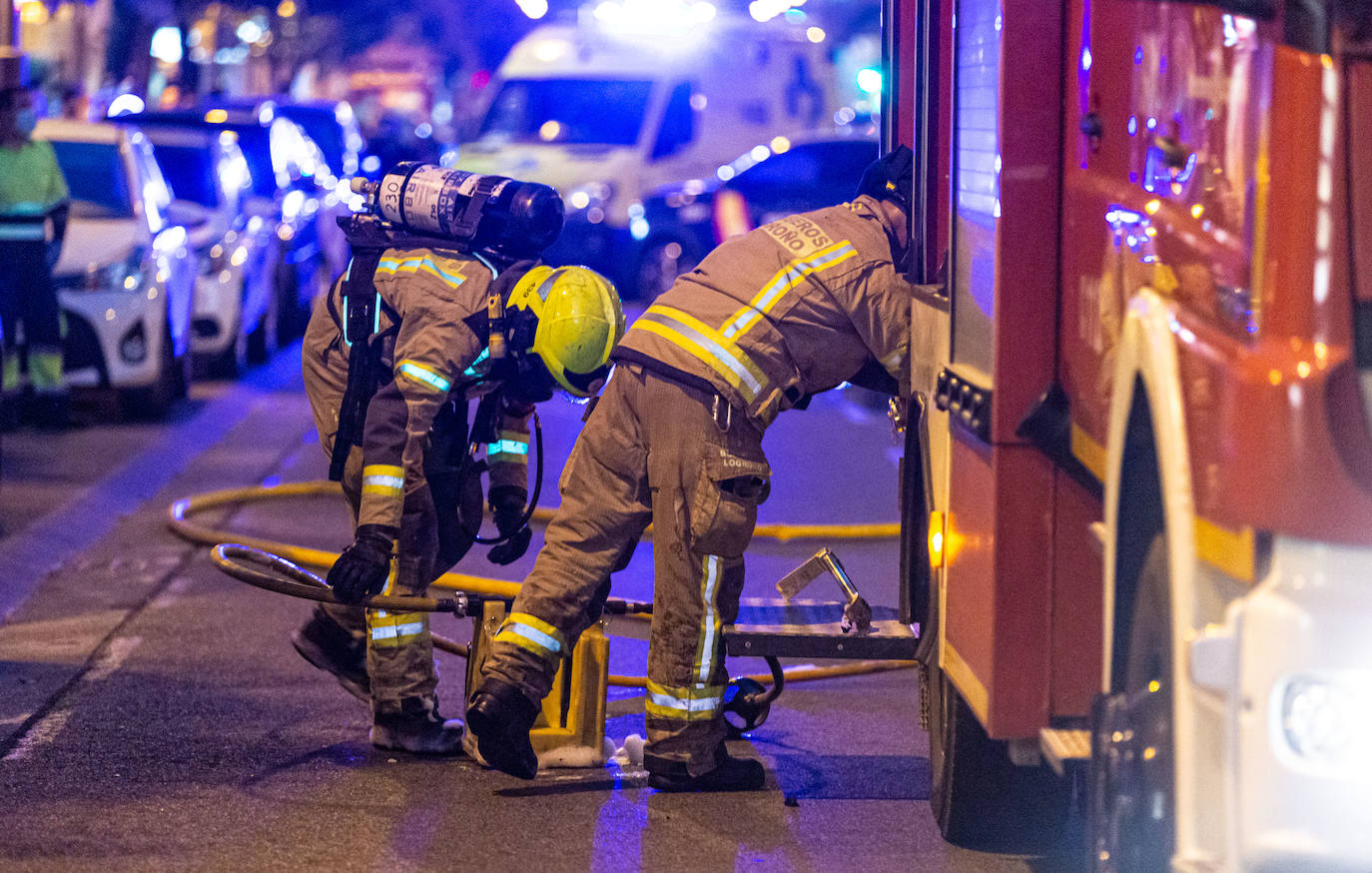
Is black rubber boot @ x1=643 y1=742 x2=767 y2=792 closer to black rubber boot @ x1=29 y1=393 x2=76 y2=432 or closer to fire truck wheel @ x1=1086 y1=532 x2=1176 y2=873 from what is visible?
fire truck wheel @ x1=1086 y1=532 x2=1176 y2=873

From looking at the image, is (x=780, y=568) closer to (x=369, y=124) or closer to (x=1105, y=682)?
(x=1105, y=682)

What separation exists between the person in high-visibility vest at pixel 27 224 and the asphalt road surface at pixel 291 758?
2053 mm

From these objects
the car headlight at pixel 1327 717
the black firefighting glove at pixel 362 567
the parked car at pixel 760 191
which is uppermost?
the car headlight at pixel 1327 717

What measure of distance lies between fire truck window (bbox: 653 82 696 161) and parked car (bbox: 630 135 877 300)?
1.78 ft

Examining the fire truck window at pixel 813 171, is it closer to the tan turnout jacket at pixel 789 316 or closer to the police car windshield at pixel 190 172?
the police car windshield at pixel 190 172

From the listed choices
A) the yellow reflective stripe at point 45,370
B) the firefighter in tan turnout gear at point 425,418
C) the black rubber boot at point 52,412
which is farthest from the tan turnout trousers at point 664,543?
the black rubber boot at point 52,412

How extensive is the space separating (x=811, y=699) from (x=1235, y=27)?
12.5 ft

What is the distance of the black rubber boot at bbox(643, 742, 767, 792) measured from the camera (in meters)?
5.20

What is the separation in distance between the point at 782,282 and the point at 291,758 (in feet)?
6.35

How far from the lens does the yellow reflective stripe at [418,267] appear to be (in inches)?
214

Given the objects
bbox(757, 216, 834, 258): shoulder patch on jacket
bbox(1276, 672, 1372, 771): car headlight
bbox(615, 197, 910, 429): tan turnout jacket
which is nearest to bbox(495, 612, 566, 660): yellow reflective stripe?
bbox(615, 197, 910, 429): tan turnout jacket

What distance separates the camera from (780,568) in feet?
27.3

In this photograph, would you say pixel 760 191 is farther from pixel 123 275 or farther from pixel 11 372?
pixel 11 372

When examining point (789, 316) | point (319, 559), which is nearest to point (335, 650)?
point (319, 559)
